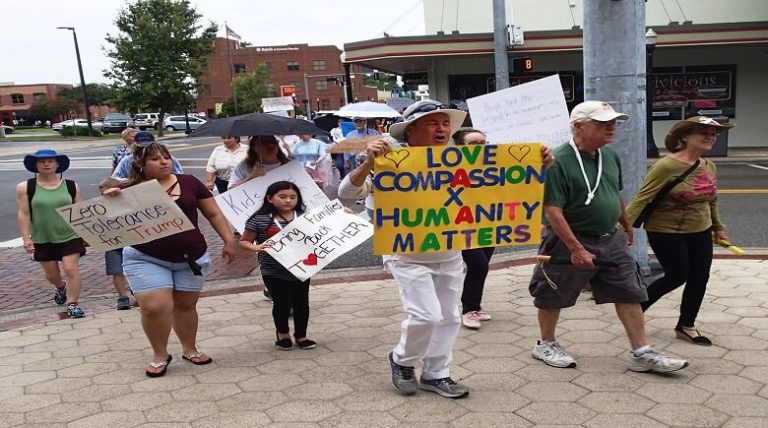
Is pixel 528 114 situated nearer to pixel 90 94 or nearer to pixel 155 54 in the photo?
pixel 155 54

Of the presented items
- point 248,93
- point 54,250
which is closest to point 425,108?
point 54,250

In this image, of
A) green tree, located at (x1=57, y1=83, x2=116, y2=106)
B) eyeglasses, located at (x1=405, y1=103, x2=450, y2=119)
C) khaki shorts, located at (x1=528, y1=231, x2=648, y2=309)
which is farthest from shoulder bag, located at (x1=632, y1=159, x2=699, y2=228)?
green tree, located at (x1=57, y1=83, x2=116, y2=106)

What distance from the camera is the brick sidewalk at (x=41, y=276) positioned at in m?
6.81

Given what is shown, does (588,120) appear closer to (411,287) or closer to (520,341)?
(411,287)

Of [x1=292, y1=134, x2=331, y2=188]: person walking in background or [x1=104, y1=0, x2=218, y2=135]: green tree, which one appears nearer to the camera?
[x1=292, y1=134, x2=331, y2=188]: person walking in background

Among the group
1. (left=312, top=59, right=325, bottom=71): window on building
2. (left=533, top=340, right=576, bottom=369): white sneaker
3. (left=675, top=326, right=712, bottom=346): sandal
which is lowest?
(left=675, top=326, right=712, bottom=346): sandal

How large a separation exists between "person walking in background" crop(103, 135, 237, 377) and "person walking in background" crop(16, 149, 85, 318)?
1954mm

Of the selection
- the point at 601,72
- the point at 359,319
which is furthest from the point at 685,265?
the point at 359,319

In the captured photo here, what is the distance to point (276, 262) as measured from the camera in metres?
4.52

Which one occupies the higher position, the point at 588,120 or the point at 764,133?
the point at 588,120

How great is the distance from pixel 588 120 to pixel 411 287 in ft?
4.54

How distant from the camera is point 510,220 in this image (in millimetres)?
3717

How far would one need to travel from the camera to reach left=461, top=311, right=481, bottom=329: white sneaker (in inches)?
196

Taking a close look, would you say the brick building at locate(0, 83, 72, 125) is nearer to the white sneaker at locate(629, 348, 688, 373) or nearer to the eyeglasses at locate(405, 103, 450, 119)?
the eyeglasses at locate(405, 103, 450, 119)
